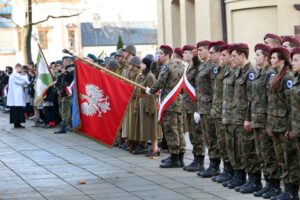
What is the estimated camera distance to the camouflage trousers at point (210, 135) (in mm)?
11742

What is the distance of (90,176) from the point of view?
1252 cm

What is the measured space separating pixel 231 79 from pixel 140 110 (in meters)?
4.43

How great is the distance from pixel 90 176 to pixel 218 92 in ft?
8.71

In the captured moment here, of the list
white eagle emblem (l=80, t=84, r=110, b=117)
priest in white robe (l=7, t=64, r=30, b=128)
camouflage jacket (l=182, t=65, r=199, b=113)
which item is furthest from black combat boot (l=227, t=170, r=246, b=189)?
priest in white robe (l=7, t=64, r=30, b=128)

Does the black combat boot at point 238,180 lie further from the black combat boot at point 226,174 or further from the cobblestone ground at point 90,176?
the black combat boot at point 226,174

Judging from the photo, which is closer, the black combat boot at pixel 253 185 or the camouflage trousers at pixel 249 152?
the black combat boot at pixel 253 185

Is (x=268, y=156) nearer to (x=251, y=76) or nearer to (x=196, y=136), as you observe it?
(x=251, y=76)

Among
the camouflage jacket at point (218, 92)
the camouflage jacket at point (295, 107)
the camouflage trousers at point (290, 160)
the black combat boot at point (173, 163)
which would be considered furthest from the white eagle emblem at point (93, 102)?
the camouflage jacket at point (295, 107)

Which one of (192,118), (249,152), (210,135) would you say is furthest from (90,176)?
(249,152)

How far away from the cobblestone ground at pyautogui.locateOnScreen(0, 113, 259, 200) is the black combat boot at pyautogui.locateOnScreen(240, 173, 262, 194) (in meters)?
0.13

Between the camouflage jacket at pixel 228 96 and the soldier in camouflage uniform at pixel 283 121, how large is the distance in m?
1.09

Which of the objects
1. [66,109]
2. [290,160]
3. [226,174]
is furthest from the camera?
[66,109]

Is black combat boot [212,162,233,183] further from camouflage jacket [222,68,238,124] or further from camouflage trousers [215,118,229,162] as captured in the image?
camouflage jacket [222,68,238,124]

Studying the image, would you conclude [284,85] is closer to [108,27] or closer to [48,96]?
[48,96]
